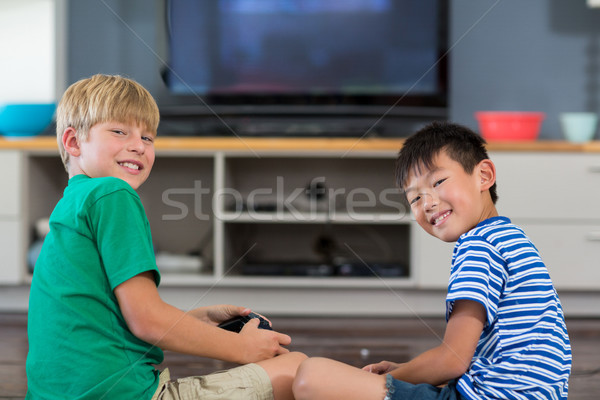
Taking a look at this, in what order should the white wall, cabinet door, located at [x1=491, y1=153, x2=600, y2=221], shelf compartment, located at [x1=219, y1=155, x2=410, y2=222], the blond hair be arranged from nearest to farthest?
the blond hair → cabinet door, located at [x1=491, y1=153, x2=600, y2=221] → shelf compartment, located at [x1=219, y1=155, x2=410, y2=222] → the white wall

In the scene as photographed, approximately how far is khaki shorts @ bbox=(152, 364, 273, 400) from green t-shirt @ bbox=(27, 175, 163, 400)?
0.07 m

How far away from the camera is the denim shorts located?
2.82 ft

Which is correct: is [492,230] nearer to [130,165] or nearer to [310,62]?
[130,165]

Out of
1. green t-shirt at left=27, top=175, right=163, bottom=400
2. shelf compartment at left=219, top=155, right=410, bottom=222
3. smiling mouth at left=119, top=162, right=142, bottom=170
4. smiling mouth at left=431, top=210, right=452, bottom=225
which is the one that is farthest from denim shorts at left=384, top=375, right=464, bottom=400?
shelf compartment at left=219, top=155, right=410, bottom=222

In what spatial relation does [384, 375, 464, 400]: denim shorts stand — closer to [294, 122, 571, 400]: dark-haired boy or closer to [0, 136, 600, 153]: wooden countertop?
[294, 122, 571, 400]: dark-haired boy

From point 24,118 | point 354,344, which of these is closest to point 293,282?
point 354,344

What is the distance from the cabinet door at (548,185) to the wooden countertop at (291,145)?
3cm

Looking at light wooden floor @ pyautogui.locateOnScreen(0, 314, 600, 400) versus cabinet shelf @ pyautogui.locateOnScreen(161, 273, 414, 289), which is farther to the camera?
cabinet shelf @ pyautogui.locateOnScreen(161, 273, 414, 289)

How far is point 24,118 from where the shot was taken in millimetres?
2469

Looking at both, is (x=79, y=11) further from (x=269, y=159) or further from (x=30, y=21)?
(x=269, y=159)

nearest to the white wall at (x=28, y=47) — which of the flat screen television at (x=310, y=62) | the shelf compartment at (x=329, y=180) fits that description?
the flat screen television at (x=310, y=62)

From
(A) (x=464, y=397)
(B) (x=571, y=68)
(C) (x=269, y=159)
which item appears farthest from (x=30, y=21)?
(A) (x=464, y=397)

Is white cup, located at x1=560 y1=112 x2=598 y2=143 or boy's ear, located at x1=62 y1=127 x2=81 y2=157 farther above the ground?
white cup, located at x1=560 y1=112 x2=598 y2=143

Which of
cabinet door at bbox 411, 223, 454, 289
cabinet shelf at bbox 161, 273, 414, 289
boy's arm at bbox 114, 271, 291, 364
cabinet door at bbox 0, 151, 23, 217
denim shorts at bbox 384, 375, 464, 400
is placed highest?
cabinet door at bbox 0, 151, 23, 217
